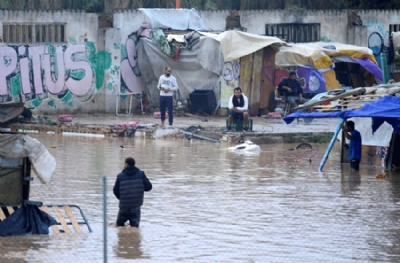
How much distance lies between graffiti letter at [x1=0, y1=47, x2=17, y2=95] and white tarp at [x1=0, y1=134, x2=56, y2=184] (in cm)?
1743

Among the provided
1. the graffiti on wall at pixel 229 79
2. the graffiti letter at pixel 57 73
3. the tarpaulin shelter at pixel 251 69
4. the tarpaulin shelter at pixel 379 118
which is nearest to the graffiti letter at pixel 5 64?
the graffiti letter at pixel 57 73

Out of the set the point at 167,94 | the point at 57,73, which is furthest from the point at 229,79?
the point at 57,73

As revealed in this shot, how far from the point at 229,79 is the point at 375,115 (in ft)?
42.3

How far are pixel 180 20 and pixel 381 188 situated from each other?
15837mm

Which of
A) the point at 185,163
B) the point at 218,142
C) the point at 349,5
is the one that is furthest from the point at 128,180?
the point at 349,5

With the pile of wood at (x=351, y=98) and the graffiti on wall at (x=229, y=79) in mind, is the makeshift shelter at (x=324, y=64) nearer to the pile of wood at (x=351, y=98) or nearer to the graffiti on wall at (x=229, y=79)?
the graffiti on wall at (x=229, y=79)

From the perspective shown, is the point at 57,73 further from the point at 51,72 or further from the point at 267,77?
the point at 267,77

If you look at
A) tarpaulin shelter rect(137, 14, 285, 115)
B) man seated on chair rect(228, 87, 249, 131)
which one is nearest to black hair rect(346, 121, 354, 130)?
man seated on chair rect(228, 87, 249, 131)

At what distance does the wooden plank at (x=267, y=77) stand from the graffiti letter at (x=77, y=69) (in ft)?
18.0

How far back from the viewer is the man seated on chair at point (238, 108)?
24.1 metres

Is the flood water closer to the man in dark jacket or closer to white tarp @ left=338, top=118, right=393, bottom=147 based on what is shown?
the man in dark jacket

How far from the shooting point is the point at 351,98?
18578 millimetres

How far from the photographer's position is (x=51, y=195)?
14820 mm

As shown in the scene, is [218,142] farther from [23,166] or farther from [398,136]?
[23,166]
